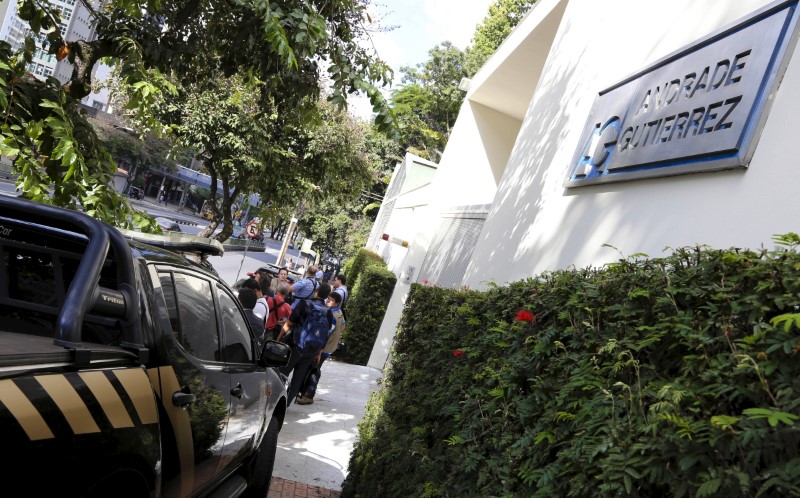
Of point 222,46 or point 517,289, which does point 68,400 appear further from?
point 222,46

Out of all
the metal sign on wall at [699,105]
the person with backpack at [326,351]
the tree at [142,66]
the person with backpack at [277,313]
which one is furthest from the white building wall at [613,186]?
the person with backpack at [277,313]

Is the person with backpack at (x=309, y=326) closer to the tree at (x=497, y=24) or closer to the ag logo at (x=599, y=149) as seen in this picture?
the ag logo at (x=599, y=149)

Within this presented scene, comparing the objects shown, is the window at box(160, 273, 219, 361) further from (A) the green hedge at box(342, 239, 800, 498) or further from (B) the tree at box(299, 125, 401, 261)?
(B) the tree at box(299, 125, 401, 261)

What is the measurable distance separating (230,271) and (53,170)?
2811 centimetres

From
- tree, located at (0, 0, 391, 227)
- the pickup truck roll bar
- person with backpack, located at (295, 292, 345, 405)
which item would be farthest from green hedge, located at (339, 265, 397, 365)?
the pickup truck roll bar

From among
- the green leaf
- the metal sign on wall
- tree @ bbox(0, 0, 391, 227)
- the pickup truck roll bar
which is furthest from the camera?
tree @ bbox(0, 0, 391, 227)

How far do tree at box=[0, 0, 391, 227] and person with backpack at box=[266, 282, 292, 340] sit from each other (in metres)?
3.86

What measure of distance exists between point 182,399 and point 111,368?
2.14ft

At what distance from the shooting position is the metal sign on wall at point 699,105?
13.2 ft

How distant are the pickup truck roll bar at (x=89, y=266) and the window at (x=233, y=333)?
1456 mm

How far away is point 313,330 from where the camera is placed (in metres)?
9.80

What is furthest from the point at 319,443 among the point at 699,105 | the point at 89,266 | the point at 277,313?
the point at 89,266

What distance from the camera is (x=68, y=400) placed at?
250 centimetres

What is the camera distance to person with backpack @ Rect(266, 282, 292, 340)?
11.4m
